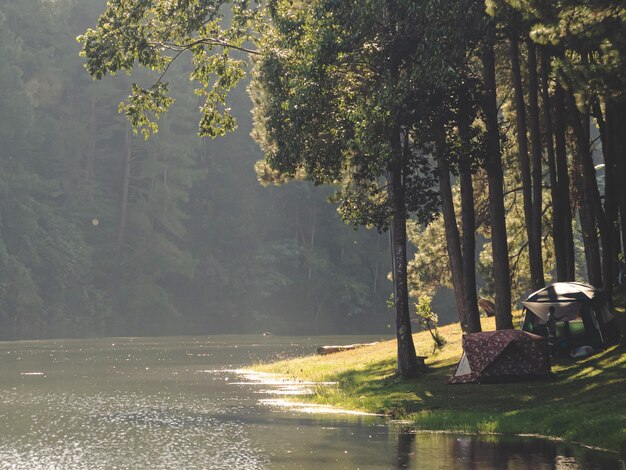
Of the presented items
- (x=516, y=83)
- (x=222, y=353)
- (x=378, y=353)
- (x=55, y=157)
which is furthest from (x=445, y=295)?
(x=516, y=83)

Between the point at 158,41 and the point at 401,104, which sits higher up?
the point at 158,41

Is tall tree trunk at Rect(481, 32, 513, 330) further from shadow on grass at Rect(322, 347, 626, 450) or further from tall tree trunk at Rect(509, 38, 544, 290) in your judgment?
shadow on grass at Rect(322, 347, 626, 450)

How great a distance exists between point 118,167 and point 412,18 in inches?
3553

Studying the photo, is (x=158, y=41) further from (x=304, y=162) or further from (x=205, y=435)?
(x=205, y=435)

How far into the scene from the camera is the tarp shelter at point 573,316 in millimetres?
32906

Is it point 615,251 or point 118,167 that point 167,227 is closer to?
point 118,167

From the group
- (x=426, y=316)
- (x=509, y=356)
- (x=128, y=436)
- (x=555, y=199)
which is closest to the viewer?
(x=128, y=436)

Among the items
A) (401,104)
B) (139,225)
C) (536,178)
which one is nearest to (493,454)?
(401,104)

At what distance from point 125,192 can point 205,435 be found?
95.3 m

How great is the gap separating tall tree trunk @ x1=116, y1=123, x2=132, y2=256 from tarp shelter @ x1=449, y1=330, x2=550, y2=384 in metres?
87.6

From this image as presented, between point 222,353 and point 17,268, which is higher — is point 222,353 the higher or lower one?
the lower one

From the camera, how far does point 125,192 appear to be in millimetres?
116375

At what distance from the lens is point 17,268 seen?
3789 inches

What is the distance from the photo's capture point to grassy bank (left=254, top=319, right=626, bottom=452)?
74.0 ft
